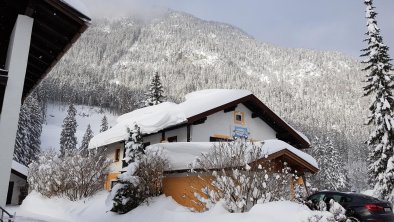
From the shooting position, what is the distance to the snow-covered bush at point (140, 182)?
17984 millimetres

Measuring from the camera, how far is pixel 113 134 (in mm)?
30234

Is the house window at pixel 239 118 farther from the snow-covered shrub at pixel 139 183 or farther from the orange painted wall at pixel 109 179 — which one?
the orange painted wall at pixel 109 179

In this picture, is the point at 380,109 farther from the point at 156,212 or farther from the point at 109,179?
the point at 109,179

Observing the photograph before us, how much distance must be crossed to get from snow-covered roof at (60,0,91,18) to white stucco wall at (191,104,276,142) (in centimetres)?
1477

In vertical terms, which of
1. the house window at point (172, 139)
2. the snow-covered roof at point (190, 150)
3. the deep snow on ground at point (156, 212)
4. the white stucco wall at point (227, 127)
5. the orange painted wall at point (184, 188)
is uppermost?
the white stucco wall at point (227, 127)

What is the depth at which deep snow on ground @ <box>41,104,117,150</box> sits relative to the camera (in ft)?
345

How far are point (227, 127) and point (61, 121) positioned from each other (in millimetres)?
113041

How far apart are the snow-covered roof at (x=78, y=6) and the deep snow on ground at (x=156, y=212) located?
286 inches

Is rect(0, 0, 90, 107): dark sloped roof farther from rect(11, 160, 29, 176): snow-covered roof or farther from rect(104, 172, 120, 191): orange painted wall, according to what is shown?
rect(11, 160, 29, 176): snow-covered roof

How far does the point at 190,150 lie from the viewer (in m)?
19.4

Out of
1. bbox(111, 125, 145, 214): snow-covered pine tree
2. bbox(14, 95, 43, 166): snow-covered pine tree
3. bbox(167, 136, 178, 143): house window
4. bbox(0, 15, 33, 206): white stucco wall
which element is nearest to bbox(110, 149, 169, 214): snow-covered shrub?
bbox(111, 125, 145, 214): snow-covered pine tree

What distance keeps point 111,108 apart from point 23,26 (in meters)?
148

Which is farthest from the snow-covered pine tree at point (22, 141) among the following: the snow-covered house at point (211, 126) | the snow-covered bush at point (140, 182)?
the snow-covered bush at point (140, 182)

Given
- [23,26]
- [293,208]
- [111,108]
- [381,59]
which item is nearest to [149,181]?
[293,208]
